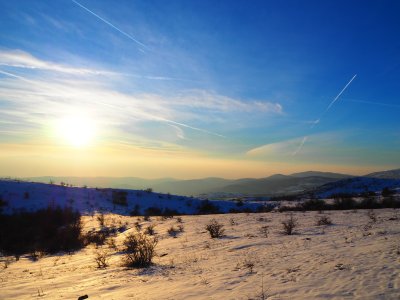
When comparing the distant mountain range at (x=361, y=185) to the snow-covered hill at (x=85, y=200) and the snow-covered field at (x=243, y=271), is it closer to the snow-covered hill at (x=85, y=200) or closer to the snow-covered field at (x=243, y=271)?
the snow-covered hill at (x=85, y=200)

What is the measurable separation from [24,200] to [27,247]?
12.6m

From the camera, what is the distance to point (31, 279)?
7273 millimetres

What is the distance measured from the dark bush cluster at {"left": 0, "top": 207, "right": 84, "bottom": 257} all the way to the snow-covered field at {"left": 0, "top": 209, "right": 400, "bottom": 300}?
192 cm

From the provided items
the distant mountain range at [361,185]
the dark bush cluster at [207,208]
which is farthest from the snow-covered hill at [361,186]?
the dark bush cluster at [207,208]

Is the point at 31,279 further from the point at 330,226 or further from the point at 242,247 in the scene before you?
the point at 330,226

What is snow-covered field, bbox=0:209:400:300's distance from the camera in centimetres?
495

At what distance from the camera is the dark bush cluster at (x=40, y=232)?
12250 mm

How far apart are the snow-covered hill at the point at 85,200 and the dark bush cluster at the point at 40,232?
286 cm

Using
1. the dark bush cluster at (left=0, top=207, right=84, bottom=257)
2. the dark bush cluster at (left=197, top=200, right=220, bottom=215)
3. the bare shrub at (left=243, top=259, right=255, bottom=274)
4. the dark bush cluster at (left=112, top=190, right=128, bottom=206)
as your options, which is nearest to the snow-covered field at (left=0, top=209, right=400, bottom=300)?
the bare shrub at (left=243, top=259, right=255, bottom=274)

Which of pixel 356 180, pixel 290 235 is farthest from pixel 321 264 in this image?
pixel 356 180

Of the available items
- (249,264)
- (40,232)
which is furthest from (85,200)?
(249,264)

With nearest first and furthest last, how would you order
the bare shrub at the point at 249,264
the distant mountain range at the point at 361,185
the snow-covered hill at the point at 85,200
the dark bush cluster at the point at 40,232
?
the bare shrub at the point at 249,264 < the dark bush cluster at the point at 40,232 < the snow-covered hill at the point at 85,200 < the distant mountain range at the point at 361,185

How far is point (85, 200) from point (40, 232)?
435 inches

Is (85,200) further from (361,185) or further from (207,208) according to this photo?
(361,185)
